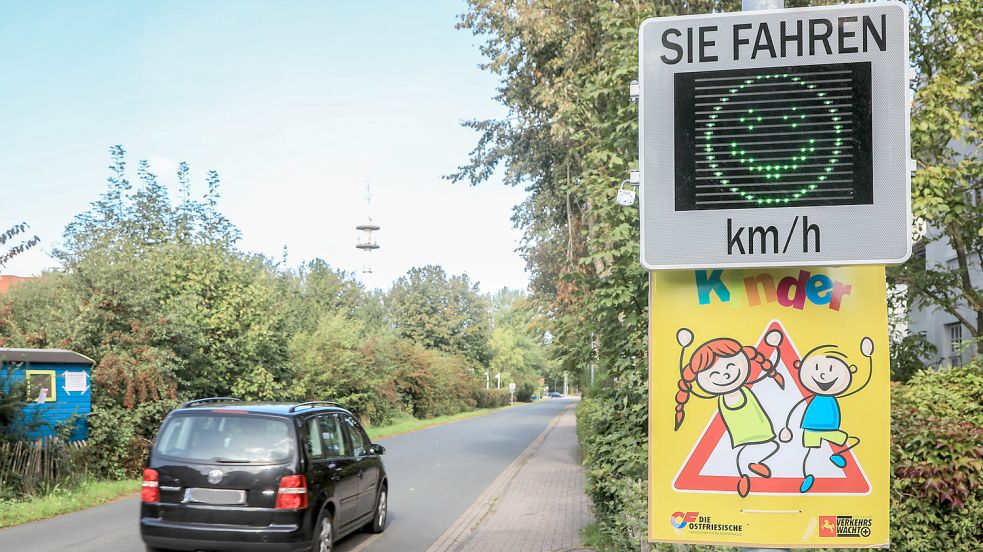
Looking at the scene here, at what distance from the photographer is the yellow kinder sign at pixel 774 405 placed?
2.76 metres

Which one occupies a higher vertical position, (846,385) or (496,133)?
(496,133)

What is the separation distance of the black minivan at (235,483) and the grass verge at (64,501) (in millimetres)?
4545

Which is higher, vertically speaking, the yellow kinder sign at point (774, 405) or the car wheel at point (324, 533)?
the yellow kinder sign at point (774, 405)

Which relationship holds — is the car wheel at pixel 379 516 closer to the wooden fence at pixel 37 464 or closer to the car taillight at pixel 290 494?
the car taillight at pixel 290 494

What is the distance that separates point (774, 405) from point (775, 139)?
2.81 ft

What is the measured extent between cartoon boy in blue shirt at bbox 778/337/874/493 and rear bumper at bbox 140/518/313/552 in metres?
6.70

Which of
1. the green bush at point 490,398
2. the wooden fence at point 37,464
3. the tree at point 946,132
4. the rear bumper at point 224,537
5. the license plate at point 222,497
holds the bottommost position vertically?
the green bush at point 490,398

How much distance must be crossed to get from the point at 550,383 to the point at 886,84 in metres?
157

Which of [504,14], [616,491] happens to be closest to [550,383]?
[504,14]

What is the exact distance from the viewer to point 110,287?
1795cm

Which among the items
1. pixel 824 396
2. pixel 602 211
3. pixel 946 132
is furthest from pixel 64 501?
pixel 946 132

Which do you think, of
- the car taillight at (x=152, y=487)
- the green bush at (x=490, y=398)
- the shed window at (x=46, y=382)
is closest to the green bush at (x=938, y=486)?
the car taillight at (x=152, y=487)

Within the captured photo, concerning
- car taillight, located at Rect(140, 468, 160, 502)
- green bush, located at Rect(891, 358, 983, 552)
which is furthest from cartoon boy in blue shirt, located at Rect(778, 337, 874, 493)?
car taillight, located at Rect(140, 468, 160, 502)

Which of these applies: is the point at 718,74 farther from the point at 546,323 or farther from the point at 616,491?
the point at 546,323
